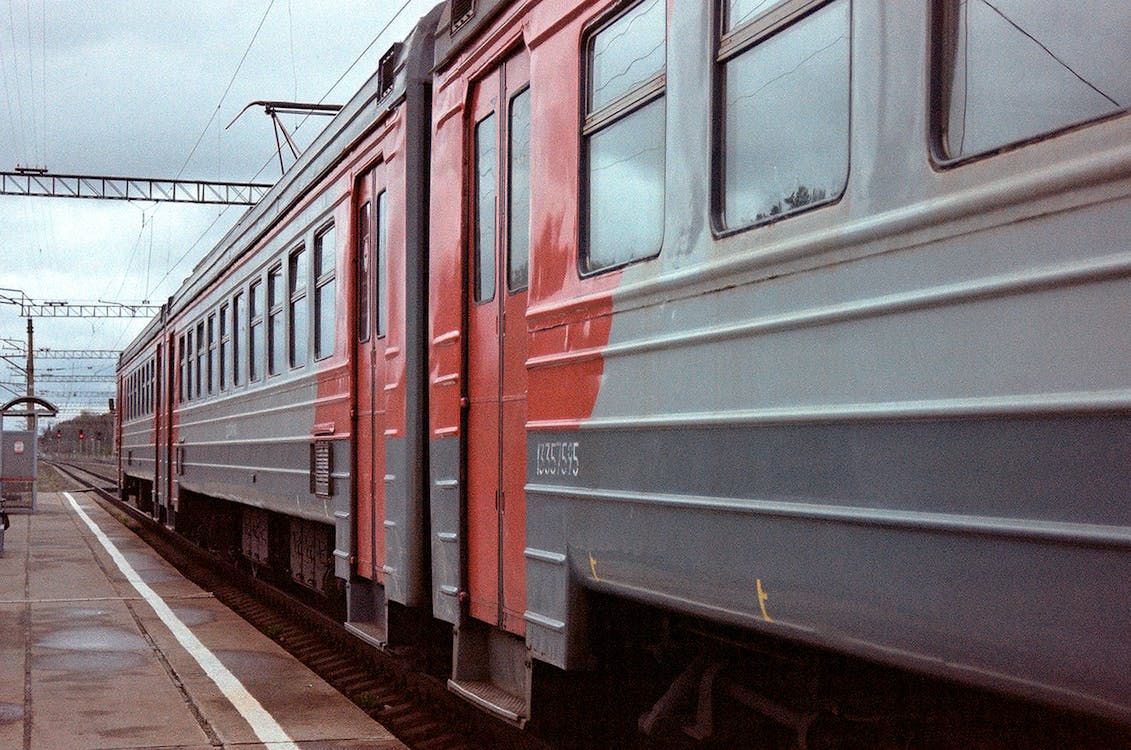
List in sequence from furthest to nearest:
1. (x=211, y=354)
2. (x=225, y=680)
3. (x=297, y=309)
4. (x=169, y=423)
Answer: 1. (x=169, y=423)
2. (x=211, y=354)
3. (x=297, y=309)
4. (x=225, y=680)

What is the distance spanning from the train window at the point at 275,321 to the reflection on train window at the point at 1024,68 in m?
7.79

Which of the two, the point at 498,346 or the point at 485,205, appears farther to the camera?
the point at 485,205

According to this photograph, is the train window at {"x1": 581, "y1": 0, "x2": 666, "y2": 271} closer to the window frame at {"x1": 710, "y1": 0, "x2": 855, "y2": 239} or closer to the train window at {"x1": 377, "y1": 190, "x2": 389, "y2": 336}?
the window frame at {"x1": 710, "y1": 0, "x2": 855, "y2": 239}

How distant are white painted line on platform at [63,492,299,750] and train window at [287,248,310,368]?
216 cm

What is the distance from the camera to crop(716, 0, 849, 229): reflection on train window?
311cm

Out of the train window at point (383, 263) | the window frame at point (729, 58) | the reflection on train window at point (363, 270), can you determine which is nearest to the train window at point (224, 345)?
the reflection on train window at point (363, 270)

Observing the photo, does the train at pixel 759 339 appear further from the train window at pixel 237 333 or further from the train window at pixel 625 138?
the train window at pixel 237 333

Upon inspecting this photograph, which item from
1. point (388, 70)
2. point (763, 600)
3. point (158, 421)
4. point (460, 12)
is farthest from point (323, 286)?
point (158, 421)

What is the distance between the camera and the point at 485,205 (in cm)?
566

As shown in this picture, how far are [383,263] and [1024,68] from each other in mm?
5006

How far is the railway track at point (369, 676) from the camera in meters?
6.49

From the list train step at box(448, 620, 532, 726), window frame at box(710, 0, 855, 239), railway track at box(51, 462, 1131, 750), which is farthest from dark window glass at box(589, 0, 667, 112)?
train step at box(448, 620, 532, 726)

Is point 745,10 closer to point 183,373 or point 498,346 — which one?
point 498,346

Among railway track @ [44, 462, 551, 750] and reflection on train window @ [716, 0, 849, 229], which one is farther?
railway track @ [44, 462, 551, 750]
